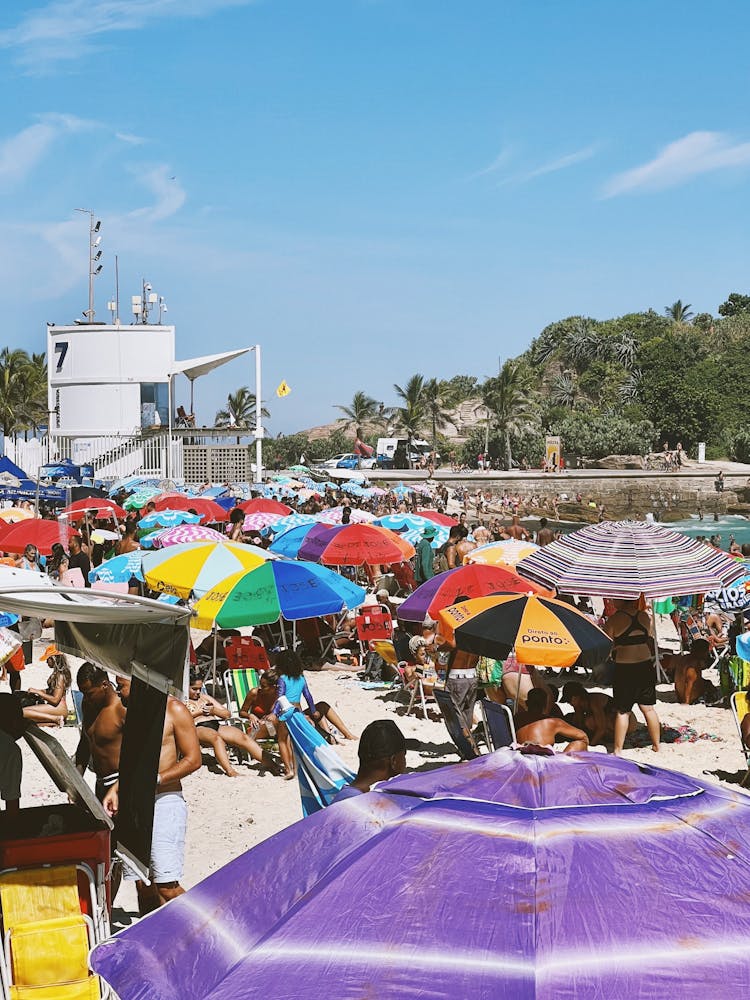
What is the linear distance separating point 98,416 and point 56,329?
170 inches

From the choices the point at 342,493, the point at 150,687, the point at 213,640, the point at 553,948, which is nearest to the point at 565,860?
the point at 553,948

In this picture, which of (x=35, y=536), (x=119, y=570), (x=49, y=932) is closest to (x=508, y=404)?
(x=35, y=536)

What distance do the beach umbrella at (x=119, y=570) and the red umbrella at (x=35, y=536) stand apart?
9.02ft

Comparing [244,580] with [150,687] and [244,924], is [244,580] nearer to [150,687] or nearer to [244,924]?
[150,687]

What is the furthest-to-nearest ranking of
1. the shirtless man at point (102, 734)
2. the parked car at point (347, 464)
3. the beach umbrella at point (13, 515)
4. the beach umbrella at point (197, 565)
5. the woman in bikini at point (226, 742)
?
1. the parked car at point (347, 464)
2. the beach umbrella at point (13, 515)
3. the beach umbrella at point (197, 565)
4. the woman in bikini at point (226, 742)
5. the shirtless man at point (102, 734)

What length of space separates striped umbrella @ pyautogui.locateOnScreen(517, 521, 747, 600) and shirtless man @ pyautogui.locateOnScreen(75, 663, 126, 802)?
15.2ft

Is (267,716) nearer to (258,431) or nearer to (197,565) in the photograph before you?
(197,565)

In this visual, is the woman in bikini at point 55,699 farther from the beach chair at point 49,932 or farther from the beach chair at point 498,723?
the beach chair at point 49,932

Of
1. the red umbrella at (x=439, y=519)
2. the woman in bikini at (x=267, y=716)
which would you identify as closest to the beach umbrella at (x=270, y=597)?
the woman in bikini at (x=267, y=716)

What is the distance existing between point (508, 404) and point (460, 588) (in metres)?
62.2

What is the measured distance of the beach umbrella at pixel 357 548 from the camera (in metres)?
13.2

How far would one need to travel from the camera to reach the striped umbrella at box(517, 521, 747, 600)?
30.3 ft

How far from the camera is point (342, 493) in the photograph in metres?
38.1

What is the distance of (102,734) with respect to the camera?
580 cm
